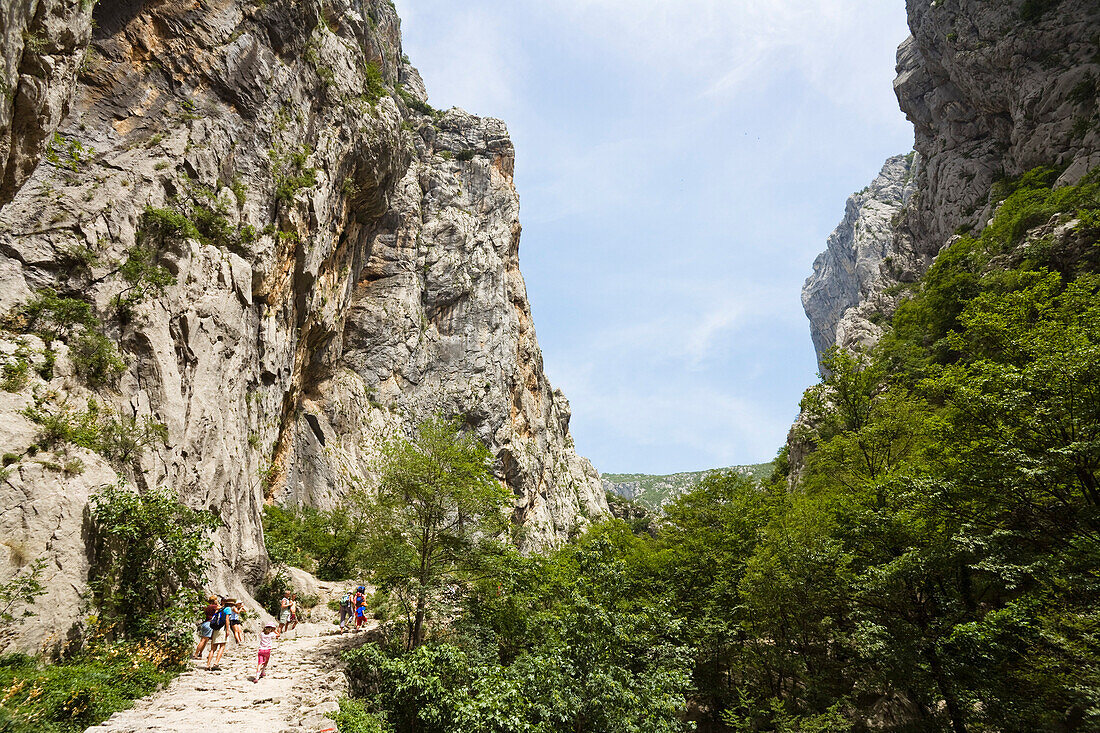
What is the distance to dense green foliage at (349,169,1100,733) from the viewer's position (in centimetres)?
932

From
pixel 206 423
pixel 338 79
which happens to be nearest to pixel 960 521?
pixel 206 423

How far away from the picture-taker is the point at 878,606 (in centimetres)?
1241

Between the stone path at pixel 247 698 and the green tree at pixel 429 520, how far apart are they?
Result: 256 centimetres

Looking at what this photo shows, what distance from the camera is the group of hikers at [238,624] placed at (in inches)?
461

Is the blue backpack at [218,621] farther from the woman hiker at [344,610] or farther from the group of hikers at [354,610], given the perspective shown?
the woman hiker at [344,610]

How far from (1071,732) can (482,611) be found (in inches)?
516


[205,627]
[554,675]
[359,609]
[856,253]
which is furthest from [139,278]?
[856,253]

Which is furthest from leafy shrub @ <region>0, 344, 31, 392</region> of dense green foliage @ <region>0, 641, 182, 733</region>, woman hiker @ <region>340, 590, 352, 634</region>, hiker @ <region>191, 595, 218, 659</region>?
woman hiker @ <region>340, 590, 352, 634</region>

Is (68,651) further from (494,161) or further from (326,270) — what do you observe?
(494,161)

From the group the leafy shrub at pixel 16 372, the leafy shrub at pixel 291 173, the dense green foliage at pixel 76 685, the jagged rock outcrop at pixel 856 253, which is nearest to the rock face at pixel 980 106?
the jagged rock outcrop at pixel 856 253

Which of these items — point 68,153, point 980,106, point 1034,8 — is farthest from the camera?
point 980,106

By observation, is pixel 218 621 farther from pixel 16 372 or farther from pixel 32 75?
pixel 32 75

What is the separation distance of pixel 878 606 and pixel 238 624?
58.0ft

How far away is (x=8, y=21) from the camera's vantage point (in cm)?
705
